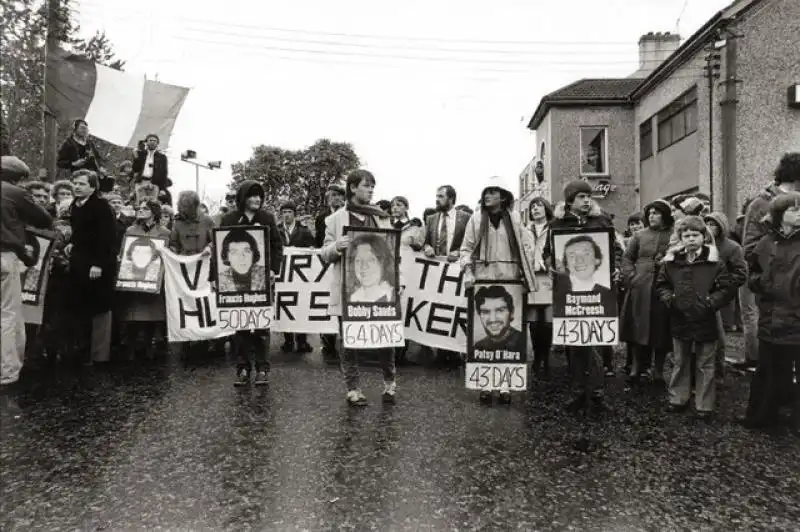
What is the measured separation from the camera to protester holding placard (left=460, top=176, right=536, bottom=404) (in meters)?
6.57

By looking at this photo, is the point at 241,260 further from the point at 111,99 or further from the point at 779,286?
the point at 111,99

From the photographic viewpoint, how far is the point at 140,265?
29.6 feet

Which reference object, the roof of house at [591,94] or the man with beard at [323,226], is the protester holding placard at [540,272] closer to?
the man with beard at [323,226]

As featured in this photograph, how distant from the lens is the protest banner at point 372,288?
6309 millimetres

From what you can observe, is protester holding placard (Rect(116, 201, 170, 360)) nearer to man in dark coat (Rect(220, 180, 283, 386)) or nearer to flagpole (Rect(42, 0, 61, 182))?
man in dark coat (Rect(220, 180, 283, 386))

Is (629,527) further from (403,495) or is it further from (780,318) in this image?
(780,318)

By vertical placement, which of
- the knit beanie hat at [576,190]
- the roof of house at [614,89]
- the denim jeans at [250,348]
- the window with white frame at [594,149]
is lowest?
the denim jeans at [250,348]

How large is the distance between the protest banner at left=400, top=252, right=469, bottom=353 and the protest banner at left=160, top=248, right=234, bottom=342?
2.38 meters

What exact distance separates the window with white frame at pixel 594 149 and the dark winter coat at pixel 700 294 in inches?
1110

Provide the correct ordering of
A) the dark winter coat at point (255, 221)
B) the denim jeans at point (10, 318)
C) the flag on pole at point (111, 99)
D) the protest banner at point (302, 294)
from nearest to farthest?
the denim jeans at point (10, 318), the dark winter coat at point (255, 221), the protest banner at point (302, 294), the flag on pole at point (111, 99)

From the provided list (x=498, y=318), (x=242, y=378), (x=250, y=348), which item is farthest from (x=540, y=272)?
(x=242, y=378)

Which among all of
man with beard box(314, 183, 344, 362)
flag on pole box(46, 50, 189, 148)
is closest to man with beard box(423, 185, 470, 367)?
man with beard box(314, 183, 344, 362)

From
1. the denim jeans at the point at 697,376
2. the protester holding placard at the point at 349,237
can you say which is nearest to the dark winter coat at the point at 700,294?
the denim jeans at the point at 697,376

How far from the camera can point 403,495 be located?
395 cm
